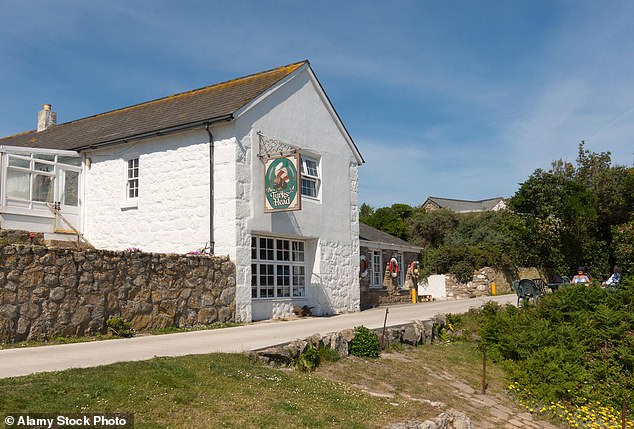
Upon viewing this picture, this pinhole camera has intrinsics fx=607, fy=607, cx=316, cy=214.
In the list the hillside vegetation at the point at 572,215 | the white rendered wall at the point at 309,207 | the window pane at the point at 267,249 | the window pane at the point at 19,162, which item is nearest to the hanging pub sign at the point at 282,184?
the white rendered wall at the point at 309,207

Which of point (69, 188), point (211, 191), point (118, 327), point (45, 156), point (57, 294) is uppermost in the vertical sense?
point (45, 156)

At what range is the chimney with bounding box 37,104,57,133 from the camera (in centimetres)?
2764

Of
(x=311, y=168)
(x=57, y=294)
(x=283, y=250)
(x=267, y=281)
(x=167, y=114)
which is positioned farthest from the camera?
(x=311, y=168)

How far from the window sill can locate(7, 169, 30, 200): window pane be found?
2899 mm

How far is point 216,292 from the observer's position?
1625 centimetres

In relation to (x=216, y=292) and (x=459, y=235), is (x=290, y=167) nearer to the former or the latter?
(x=216, y=292)

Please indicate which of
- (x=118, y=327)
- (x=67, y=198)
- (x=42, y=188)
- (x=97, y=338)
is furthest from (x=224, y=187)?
(x=42, y=188)

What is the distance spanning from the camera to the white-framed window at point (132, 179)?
19.4m

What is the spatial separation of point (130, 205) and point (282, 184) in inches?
206

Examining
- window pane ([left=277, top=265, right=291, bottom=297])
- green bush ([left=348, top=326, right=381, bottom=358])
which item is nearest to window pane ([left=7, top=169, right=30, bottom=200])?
window pane ([left=277, top=265, right=291, bottom=297])

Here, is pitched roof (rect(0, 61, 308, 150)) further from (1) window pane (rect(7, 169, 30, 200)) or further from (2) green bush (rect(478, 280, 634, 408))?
(2) green bush (rect(478, 280, 634, 408))

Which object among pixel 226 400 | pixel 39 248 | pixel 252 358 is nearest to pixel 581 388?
pixel 252 358

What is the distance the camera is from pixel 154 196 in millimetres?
18609

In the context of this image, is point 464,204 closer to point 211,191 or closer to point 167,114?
point 167,114
